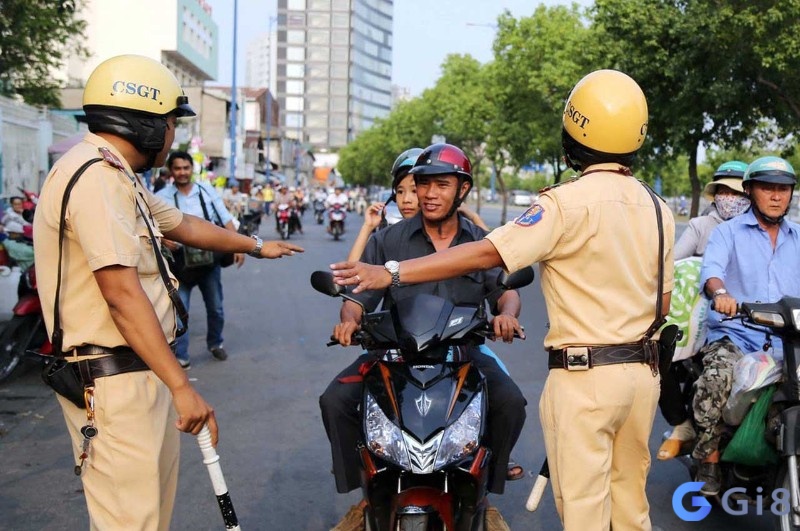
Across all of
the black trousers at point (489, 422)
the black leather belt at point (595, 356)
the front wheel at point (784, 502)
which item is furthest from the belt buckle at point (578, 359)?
the front wheel at point (784, 502)

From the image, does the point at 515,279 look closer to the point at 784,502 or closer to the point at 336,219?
the point at 784,502

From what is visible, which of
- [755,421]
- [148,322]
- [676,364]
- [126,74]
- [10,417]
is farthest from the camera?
[10,417]

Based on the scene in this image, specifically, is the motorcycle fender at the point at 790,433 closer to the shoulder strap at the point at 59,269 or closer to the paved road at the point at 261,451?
the paved road at the point at 261,451

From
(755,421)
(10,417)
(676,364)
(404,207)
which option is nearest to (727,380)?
(755,421)

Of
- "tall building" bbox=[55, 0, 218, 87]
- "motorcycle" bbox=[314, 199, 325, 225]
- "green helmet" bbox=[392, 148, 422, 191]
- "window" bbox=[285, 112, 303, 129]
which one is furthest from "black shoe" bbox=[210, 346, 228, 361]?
"window" bbox=[285, 112, 303, 129]

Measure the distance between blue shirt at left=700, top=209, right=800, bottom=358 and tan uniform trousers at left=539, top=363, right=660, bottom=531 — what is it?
1726mm

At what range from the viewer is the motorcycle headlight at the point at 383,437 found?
10.1ft

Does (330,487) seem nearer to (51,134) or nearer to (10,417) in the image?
(10,417)

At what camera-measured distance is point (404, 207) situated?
557 cm

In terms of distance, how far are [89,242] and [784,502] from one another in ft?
9.94

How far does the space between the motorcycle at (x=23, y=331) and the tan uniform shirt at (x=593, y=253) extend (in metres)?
5.59

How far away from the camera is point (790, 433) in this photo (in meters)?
3.76

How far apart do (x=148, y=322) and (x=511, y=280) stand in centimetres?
135
